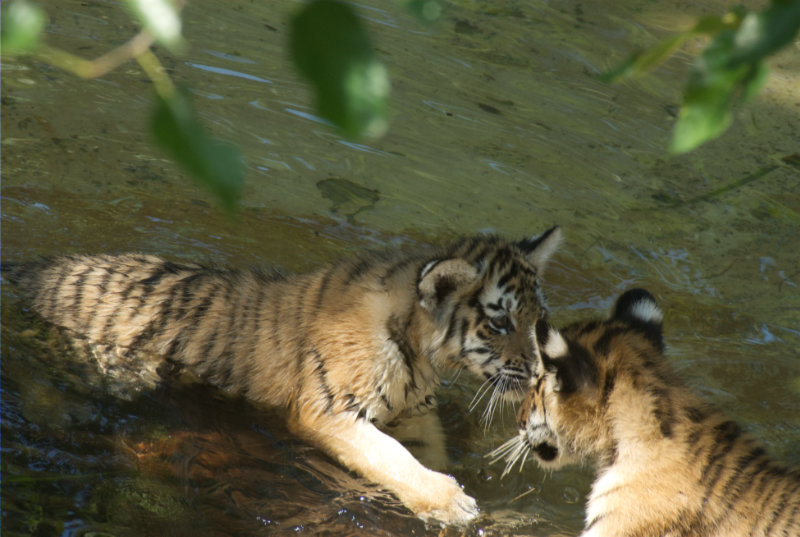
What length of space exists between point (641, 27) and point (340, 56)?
7641 millimetres

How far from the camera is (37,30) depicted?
61 centimetres

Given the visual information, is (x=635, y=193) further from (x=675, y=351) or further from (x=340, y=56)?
(x=340, y=56)

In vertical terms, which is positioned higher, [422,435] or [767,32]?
[767,32]

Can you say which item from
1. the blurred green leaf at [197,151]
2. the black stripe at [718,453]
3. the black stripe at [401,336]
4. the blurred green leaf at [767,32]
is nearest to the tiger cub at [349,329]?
the black stripe at [401,336]

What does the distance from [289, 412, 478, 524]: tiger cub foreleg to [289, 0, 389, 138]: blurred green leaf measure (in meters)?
2.97

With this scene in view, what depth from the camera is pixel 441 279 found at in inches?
141

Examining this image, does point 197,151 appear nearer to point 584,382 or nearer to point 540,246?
point 584,382

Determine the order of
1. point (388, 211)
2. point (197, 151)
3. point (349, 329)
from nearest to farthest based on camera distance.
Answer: point (197, 151), point (349, 329), point (388, 211)

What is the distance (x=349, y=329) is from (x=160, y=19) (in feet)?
10.1

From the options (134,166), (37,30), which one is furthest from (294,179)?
(37,30)

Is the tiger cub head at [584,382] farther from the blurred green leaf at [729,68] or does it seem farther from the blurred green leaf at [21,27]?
the blurred green leaf at [21,27]

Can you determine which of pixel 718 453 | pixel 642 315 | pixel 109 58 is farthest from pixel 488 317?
pixel 109 58

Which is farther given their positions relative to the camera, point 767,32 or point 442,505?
point 442,505

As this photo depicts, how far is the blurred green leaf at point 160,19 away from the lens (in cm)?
58
